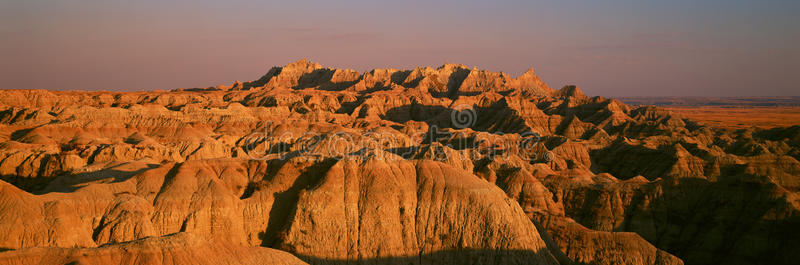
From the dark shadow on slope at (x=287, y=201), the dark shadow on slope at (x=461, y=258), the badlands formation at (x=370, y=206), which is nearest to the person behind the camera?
the badlands formation at (x=370, y=206)

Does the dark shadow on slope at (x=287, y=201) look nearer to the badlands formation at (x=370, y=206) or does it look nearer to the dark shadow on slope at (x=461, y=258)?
the badlands formation at (x=370, y=206)

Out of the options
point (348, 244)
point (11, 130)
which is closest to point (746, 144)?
point (348, 244)

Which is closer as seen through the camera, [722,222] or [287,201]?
[287,201]

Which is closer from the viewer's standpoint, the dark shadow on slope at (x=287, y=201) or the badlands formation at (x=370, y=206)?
the badlands formation at (x=370, y=206)

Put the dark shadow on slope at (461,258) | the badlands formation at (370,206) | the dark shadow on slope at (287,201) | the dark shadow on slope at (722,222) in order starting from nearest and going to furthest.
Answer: the badlands formation at (370,206), the dark shadow on slope at (461,258), the dark shadow on slope at (287,201), the dark shadow on slope at (722,222)

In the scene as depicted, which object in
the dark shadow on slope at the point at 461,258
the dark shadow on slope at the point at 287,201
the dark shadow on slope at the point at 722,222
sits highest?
the dark shadow on slope at the point at 287,201

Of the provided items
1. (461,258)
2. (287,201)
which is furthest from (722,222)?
(287,201)

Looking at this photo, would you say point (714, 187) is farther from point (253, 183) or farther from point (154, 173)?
point (154, 173)

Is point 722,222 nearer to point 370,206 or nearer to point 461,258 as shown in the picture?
point 461,258

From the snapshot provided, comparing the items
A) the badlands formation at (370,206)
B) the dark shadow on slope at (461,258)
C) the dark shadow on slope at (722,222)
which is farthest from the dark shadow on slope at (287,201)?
the dark shadow on slope at (722,222)

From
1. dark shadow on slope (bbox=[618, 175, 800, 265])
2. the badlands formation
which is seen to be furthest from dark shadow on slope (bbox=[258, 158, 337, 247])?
dark shadow on slope (bbox=[618, 175, 800, 265])

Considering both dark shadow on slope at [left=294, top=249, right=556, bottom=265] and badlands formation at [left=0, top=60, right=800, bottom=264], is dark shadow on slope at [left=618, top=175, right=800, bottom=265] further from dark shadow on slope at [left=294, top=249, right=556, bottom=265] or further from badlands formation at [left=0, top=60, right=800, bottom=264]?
dark shadow on slope at [left=294, top=249, right=556, bottom=265]

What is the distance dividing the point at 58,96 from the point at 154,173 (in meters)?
108

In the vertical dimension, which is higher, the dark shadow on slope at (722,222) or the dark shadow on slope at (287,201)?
the dark shadow on slope at (287,201)
